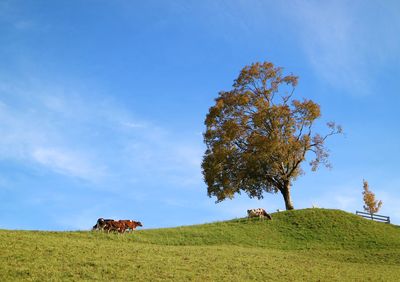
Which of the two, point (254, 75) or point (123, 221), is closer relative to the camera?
point (123, 221)

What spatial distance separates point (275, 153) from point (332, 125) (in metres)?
9.13

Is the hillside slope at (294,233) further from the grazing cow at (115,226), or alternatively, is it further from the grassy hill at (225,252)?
the grazing cow at (115,226)

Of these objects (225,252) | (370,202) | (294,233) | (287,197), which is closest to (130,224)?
(225,252)

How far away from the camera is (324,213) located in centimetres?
4669

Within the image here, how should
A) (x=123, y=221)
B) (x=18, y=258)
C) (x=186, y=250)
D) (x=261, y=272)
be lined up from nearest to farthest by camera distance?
1. (x=18, y=258)
2. (x=261, y=272)
3. (x=186, y=250)
4. (x=123, y=221)

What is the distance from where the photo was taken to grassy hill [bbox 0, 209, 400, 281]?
21.1 m

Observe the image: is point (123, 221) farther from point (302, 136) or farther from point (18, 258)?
point (302, 136)

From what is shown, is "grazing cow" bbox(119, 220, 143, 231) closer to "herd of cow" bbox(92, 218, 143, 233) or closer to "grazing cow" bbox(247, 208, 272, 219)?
"herd of cow" bbox(92, 218, 143, 233)

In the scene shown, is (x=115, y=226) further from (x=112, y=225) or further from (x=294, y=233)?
(x=294, y=233)

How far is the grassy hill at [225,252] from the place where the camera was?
21.1 m

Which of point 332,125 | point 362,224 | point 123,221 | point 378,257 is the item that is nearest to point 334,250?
point 378,257

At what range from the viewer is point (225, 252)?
30125 mm

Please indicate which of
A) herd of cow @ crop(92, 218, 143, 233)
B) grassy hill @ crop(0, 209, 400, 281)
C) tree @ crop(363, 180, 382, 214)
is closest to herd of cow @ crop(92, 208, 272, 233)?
herd of cow @ crop(92, 218, 143, 233)

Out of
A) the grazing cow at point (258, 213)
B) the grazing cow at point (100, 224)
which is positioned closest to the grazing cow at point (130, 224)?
the grazing cow at point (100, 224)
